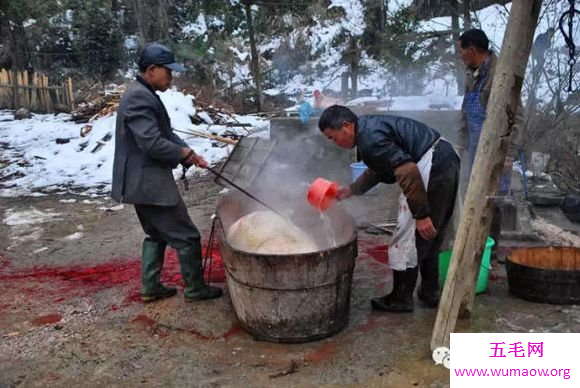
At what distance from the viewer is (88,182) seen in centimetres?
1094

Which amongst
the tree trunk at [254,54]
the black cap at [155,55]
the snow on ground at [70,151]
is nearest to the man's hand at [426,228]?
the black cap at [155,55]

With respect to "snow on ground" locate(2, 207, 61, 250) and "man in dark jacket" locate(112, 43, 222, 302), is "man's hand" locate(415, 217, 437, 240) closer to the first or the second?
"man in dark jacket" locate(112, 43, 222, 302)

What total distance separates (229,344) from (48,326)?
1.68 m

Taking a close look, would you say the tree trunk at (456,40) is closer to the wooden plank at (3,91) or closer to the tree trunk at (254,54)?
the tree trunk at (254,54)

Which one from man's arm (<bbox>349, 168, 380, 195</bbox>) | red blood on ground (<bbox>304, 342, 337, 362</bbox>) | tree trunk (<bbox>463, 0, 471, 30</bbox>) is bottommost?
red blood on ground (<bbox>304, 342, 337, 362</bbox>)

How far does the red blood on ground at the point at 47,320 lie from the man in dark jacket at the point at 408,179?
9.03 ft

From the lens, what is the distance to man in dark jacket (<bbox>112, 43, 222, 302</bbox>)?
4.57 metres

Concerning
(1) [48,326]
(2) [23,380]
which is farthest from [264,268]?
(1) [48,326]

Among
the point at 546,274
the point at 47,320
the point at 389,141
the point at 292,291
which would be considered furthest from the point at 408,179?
the point at 47,320

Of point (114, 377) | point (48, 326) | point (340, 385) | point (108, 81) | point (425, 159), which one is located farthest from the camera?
point (108, 81)

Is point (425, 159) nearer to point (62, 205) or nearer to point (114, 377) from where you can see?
point (114, 377)

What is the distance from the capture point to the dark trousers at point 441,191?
4.19 m

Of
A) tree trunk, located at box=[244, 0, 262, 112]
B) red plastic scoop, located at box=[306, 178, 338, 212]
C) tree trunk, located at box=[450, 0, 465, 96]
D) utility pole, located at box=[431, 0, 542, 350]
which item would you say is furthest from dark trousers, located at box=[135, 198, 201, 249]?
tree trunk, located at box=[244, 0, 262, 112]

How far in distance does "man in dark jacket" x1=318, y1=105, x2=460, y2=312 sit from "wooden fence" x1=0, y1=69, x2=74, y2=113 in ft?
56.8
